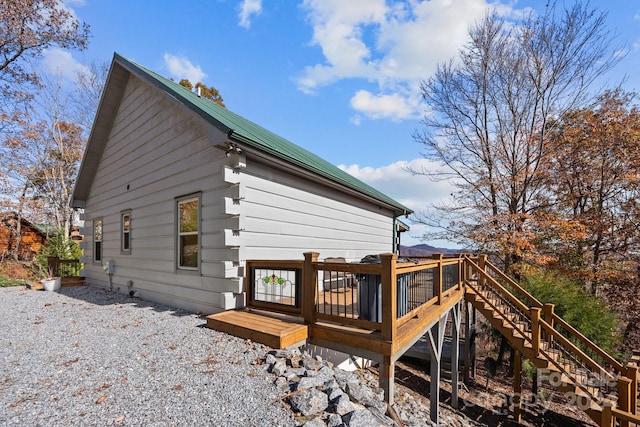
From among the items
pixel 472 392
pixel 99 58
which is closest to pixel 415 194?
pixel 472 392

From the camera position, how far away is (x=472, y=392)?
8383 mm

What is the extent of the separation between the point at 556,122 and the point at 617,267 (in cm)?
590

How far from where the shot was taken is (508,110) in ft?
41.3

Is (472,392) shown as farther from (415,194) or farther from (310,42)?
(310,42)

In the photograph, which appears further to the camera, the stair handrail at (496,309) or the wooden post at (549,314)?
the wooden post at (549,314)

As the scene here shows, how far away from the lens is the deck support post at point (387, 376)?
11.9ft

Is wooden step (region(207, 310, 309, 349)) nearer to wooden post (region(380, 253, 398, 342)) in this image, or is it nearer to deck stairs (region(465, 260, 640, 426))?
wooden post (region(380, 253, 398, 342))

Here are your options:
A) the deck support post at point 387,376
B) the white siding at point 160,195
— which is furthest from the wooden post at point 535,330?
the white siding at point 160,195

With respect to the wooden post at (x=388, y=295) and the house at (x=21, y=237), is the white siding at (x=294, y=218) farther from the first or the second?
the house at (x=21, y=237)

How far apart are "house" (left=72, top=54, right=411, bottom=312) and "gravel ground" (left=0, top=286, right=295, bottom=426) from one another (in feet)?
4.24

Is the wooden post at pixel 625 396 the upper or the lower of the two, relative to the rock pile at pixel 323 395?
lower

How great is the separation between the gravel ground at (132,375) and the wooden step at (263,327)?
0.41 feet

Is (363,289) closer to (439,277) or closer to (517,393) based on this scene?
(439,277)

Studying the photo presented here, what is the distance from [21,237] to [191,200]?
20639 millimetres
